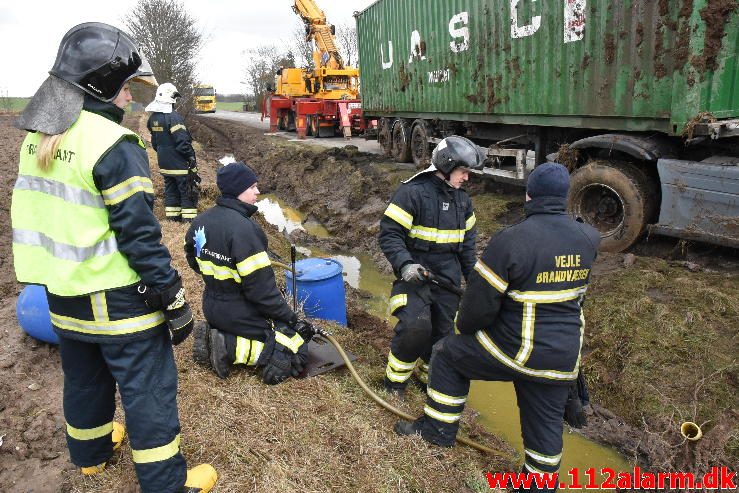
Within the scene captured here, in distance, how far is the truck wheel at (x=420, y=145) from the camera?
37.6 ft

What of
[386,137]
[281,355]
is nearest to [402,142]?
[386,137]

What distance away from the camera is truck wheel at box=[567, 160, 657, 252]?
5.70 meters

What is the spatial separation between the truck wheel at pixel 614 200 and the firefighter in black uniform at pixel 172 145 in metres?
4.92

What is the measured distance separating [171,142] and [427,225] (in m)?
4.67

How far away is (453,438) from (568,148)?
4751 mm

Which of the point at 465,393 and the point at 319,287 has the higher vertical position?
the point at 319,287

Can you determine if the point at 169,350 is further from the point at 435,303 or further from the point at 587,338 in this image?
the point at 587,338

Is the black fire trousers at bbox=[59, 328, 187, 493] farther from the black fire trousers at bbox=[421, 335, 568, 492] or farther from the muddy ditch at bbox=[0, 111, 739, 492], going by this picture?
the black fire trousers at bbox=[421, 335, 568, 492]

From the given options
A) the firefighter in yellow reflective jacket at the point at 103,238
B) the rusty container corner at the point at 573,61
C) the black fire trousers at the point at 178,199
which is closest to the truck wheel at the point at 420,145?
the rusty container corner at the point at 573,61

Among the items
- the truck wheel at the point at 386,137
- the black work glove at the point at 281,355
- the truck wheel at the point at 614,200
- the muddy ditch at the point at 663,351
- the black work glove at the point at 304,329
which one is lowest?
the muddy ditch at the point at 663,351

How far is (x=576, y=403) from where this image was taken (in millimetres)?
2855

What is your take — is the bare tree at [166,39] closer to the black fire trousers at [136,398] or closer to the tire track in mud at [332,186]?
the tire track in mud at [332,186]

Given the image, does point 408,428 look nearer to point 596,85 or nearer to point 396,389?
point 396,389

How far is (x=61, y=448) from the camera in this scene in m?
2.98
